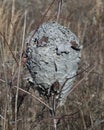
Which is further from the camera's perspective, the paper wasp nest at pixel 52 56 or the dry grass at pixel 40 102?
the dry grass at pixel 40 102

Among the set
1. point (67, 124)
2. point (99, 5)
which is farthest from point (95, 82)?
point (99, 5)

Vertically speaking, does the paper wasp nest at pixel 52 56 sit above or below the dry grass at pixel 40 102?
above

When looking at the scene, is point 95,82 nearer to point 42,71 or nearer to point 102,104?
point 102,104

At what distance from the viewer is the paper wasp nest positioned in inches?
54.3

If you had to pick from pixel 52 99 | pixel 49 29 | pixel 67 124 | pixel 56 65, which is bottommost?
pixel 67 124

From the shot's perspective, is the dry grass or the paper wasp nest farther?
the dry grass

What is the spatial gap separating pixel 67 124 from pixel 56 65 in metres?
0.60

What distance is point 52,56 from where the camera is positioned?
1.37m

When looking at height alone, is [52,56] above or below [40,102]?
above

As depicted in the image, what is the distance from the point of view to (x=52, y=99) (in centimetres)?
147

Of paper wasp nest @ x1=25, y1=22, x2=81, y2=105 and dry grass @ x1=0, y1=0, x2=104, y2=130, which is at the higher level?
paper wasp nest @ x1=25, y1=22, x2=81, y2=105

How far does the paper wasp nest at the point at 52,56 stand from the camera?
4.53ft

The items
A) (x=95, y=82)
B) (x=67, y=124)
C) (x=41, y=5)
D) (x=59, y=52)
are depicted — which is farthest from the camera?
(x=41, y=5)

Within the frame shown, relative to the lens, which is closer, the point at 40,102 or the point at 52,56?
the point at 52,56
